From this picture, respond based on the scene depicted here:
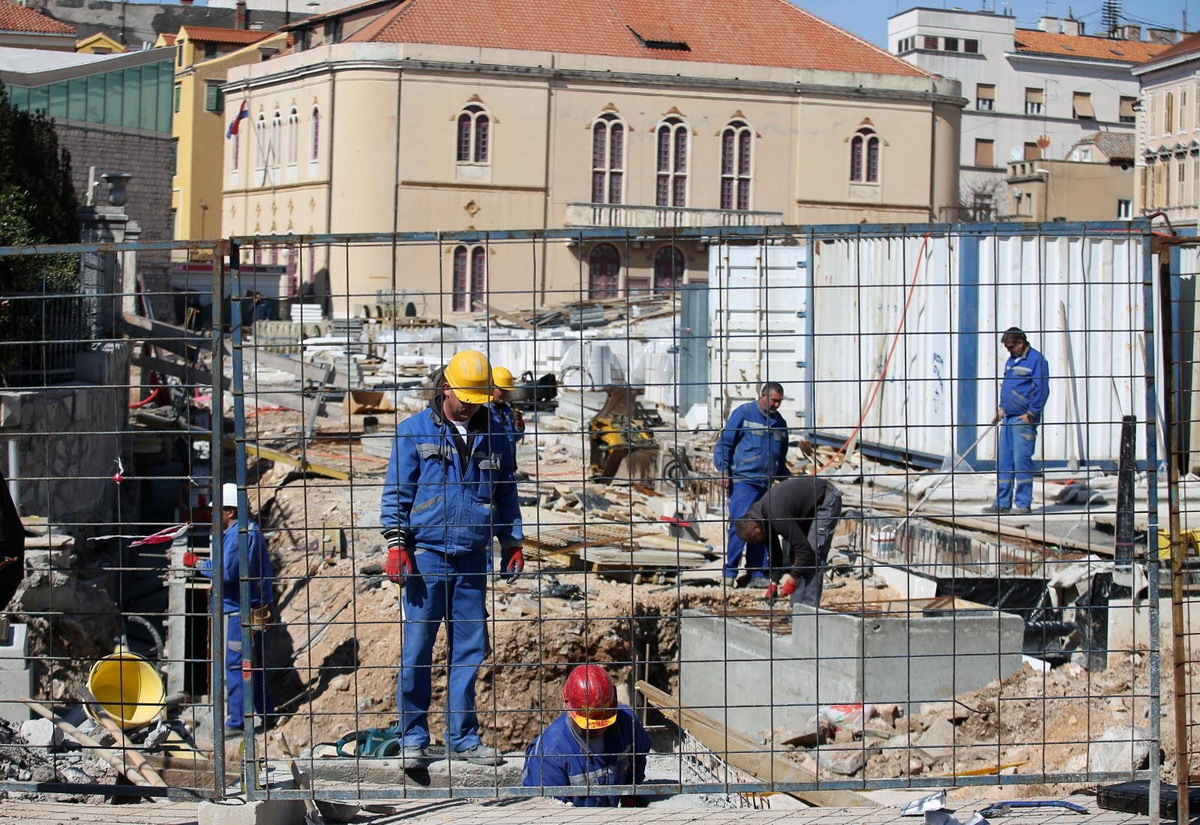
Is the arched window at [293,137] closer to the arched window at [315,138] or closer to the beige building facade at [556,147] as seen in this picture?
the beige building facade at [556,147]

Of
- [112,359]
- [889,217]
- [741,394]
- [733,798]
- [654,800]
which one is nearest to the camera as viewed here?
[654,800]

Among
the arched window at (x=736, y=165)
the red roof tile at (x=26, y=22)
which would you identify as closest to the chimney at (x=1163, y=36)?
the arched window at (x=736, y=165)

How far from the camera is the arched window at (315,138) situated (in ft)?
155

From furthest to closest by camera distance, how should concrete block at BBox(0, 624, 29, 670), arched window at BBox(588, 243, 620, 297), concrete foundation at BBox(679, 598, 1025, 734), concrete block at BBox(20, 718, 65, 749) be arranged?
arched window at BBox(588, 243, 620, 297)
concrete foundation at BBox(679, 598, 1025, 734)
concrete block at BBox(0, 624, 29, 670)
concrete block at BBox(20, 718, 65, 749)

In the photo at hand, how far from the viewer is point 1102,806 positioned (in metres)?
5.05

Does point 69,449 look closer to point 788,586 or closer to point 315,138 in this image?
point 788,586

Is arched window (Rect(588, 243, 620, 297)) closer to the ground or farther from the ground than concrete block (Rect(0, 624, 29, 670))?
farther from the ground

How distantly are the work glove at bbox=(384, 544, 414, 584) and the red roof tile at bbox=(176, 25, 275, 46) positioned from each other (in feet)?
182

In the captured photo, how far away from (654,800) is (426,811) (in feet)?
3.67

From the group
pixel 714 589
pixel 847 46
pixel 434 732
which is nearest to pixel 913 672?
pixel 714 589

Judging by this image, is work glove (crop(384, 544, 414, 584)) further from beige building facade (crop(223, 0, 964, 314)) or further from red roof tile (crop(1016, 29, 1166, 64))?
red roof tile (crop(1016, 29, 1166, 64))

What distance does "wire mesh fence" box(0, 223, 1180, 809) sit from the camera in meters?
5.09

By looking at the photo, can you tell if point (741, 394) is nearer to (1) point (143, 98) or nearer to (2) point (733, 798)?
(2) point (733, 798)

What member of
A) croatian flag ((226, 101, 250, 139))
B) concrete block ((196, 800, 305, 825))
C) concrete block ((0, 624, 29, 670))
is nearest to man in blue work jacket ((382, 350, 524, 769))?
concrete block ((196, 800, 305, 825))
